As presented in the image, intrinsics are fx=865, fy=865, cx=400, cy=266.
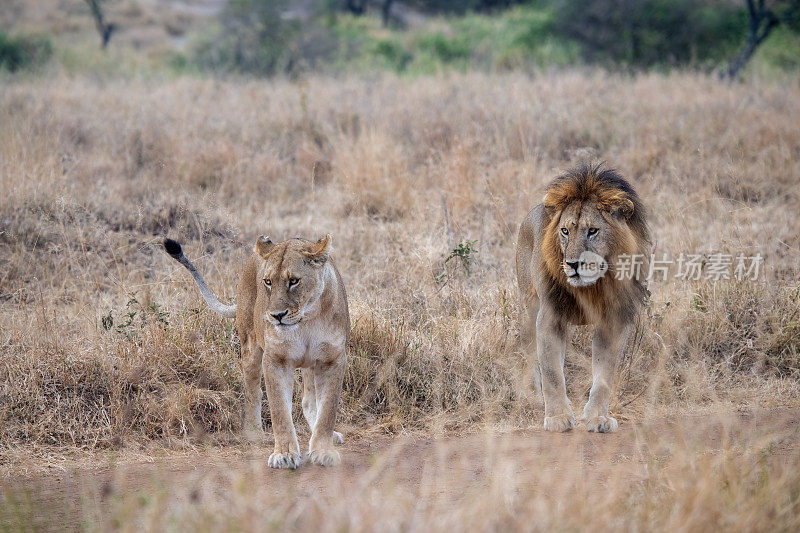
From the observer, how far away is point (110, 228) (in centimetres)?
762

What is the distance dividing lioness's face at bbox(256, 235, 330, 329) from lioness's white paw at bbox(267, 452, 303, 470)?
63 cm

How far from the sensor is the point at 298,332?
421 centimetres

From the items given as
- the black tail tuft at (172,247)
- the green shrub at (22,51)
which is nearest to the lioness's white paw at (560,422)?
the black tail tuft at (172,247)

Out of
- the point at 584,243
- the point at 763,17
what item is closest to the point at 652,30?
the point at 763,17

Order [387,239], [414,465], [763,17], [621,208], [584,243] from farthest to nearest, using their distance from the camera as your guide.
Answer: [763,17], [387,239], [621,208], [584,243], [414,465]

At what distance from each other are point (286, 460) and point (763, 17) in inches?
584

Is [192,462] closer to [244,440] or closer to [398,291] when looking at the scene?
[244,440]

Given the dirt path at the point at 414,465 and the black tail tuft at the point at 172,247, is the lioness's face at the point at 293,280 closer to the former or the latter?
the black tail tuft at the point at 172,247

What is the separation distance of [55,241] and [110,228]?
51 centimetres

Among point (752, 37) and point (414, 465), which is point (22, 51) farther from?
point (414, 465)

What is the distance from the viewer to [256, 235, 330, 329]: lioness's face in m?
4.02

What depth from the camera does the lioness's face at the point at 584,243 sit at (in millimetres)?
4465

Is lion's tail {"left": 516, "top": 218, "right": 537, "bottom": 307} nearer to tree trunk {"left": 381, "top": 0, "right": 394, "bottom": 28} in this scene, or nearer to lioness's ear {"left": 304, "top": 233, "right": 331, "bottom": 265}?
lioness's ear {"left": 304, "top": 233, "right": 331, "bottom": 265}

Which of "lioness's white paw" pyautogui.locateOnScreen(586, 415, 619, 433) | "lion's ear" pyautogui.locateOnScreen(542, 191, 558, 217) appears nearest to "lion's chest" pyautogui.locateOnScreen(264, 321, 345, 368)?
"lion's ear" pyautogui.locateOnScreen(542, 191, 558, 217)
